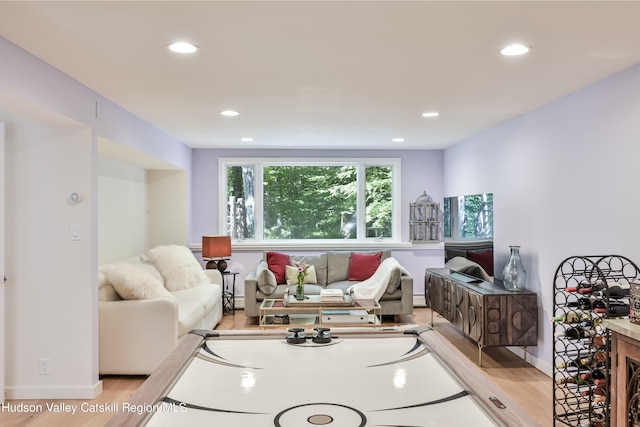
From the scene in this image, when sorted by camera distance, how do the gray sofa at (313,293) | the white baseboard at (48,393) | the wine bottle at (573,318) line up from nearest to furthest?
1. the wine bottle at (573,318)
2. the white baseboard at (48,393)
3. the gray sofa at (313,293)

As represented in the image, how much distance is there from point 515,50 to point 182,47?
69.0 inches

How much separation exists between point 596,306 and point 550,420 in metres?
0.88

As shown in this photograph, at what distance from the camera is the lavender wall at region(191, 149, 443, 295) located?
693cm

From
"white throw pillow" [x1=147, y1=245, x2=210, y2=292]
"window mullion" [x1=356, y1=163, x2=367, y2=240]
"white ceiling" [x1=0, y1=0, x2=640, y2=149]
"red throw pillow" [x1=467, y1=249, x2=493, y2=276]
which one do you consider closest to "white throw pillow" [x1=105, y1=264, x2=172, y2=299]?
"white throw pillow" [x1=147, y1=245, x2=210, y2=292]

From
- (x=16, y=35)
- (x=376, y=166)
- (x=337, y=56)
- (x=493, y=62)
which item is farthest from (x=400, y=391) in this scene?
(x=376, y=166)

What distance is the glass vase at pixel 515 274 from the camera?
4305 mm

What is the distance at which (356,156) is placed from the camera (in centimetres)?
708

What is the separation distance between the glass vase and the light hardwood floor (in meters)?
0.70

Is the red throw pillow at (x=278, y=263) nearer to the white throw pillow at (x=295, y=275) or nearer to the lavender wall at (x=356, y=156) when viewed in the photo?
the white throw pillow at (x=295, y=275)

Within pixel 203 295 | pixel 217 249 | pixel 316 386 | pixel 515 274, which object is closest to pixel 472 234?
pixel 515 274

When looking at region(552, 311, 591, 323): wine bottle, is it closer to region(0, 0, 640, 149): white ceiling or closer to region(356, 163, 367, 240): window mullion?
region(0, 0, 640, 149): white ceiling

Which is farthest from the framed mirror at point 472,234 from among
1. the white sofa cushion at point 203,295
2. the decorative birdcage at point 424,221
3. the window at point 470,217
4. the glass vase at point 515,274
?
the white sofa cushion at point 203,295

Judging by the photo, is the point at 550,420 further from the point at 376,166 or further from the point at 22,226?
the point at 376,166

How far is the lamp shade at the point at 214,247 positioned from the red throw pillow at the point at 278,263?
60 cm
